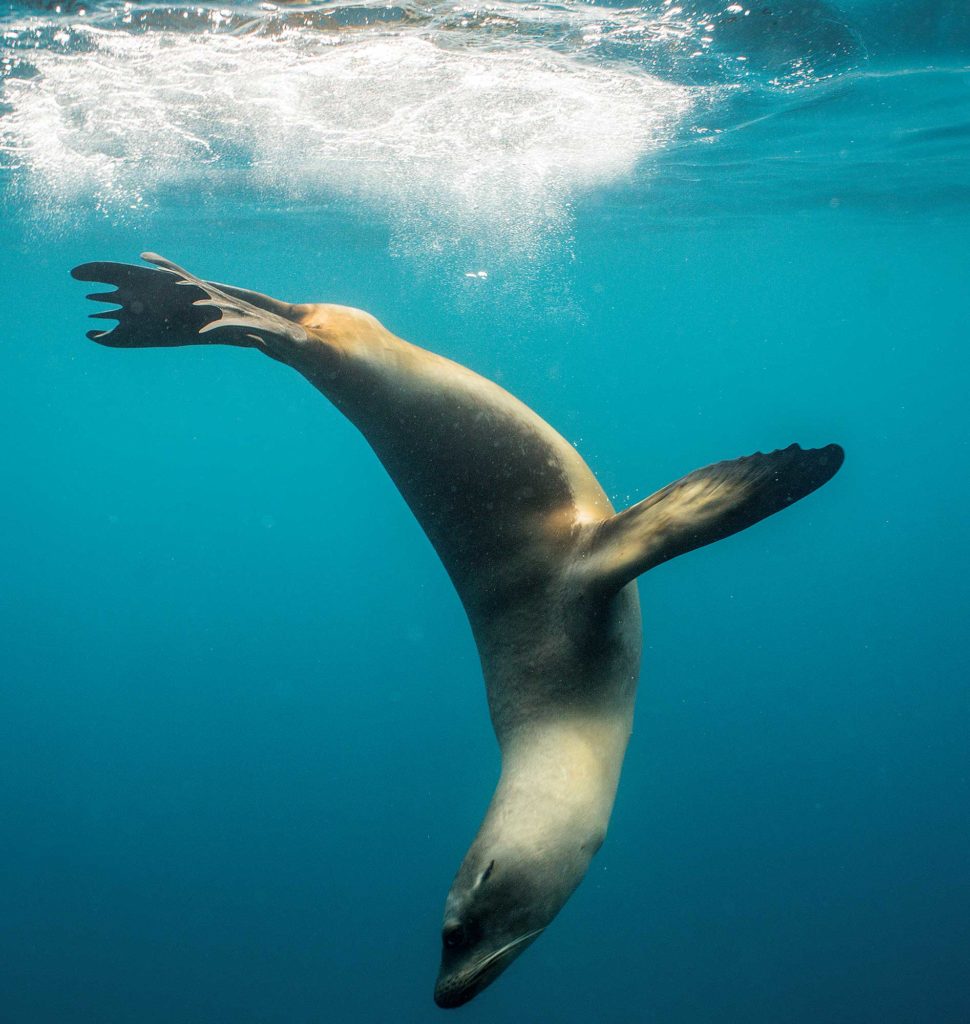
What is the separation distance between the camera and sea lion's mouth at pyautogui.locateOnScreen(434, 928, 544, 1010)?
7.15 feet

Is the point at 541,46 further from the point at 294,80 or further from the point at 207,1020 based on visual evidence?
the point at 207,1020

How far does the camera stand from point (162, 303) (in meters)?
3.29

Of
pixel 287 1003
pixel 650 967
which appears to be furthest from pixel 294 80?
pixel 650 967

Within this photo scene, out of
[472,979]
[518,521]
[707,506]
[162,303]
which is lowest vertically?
[472,979]

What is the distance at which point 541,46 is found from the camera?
8.54 meters

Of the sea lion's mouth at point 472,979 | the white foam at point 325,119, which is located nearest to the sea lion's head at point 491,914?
the sea lion's mouth at point 472,979

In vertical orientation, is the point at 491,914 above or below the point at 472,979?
above

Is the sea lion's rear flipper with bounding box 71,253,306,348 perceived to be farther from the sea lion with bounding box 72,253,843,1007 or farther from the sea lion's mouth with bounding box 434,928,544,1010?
the sea lion's mouth with bounding box 434,928,544,1010

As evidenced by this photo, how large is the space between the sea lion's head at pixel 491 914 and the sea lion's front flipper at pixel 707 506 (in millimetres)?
908

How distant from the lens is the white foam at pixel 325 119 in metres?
8.61

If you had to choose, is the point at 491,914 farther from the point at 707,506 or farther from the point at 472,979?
the point at 707,506

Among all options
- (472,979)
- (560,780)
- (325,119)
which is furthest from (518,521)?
(325,119)

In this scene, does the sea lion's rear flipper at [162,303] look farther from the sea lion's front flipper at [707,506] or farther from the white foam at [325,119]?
the white foam at [325,119]

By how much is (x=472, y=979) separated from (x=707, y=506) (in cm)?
149
